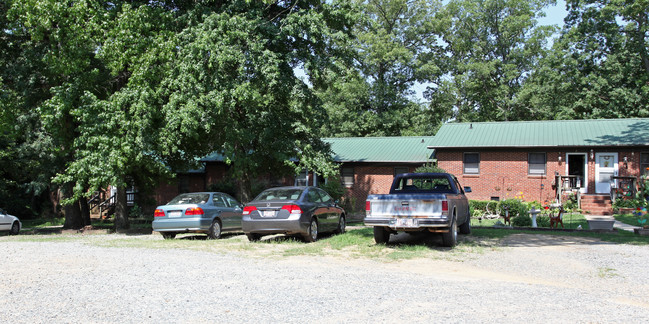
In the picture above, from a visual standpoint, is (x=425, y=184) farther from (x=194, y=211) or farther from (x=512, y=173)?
(x=512, y=173)

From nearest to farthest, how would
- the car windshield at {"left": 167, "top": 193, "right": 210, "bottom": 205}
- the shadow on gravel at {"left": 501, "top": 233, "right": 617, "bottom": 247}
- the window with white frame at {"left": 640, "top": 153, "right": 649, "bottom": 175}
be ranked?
the shadow on gravel at {"left": 501, "top": 233, "right": 617, "bottom": 247} < the car windshield at {"left": 167, "top": 193, "right": 210, "bottom": 205} < the window with white frame at {"left": 640, "top": 153, "right": 649, "bottom": 175}

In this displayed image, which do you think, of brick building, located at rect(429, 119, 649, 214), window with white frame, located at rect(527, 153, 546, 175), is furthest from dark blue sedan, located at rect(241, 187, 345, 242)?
window with white frame, located at rect(527, 153, 546, 175)

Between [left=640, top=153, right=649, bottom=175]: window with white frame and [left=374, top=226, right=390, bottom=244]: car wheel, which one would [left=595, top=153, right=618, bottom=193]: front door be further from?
[left=374, top=226, right=390, bottom=244]: car wheel

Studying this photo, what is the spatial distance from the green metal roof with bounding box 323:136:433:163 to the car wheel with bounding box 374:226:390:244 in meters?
15.8

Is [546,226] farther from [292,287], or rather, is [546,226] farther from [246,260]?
[292,287]

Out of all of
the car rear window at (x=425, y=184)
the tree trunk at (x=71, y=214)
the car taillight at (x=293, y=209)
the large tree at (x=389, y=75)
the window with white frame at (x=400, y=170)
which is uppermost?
the large tree at (x=389, y=75)

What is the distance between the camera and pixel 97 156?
661 inches

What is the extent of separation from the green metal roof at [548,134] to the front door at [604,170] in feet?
2.65

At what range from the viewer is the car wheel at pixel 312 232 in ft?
42.5

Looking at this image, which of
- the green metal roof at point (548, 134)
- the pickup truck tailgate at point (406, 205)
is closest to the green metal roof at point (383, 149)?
the green metal roof at point (548, 134)

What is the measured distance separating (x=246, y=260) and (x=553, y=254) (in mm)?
6508

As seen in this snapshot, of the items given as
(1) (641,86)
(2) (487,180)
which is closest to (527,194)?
(2) (487,180)

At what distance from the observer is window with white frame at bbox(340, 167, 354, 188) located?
29.8 meters

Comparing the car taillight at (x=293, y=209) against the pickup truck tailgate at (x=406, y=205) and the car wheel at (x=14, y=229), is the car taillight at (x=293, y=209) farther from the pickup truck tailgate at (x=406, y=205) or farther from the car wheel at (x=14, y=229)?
the car wheel at (x=14, y=229)
